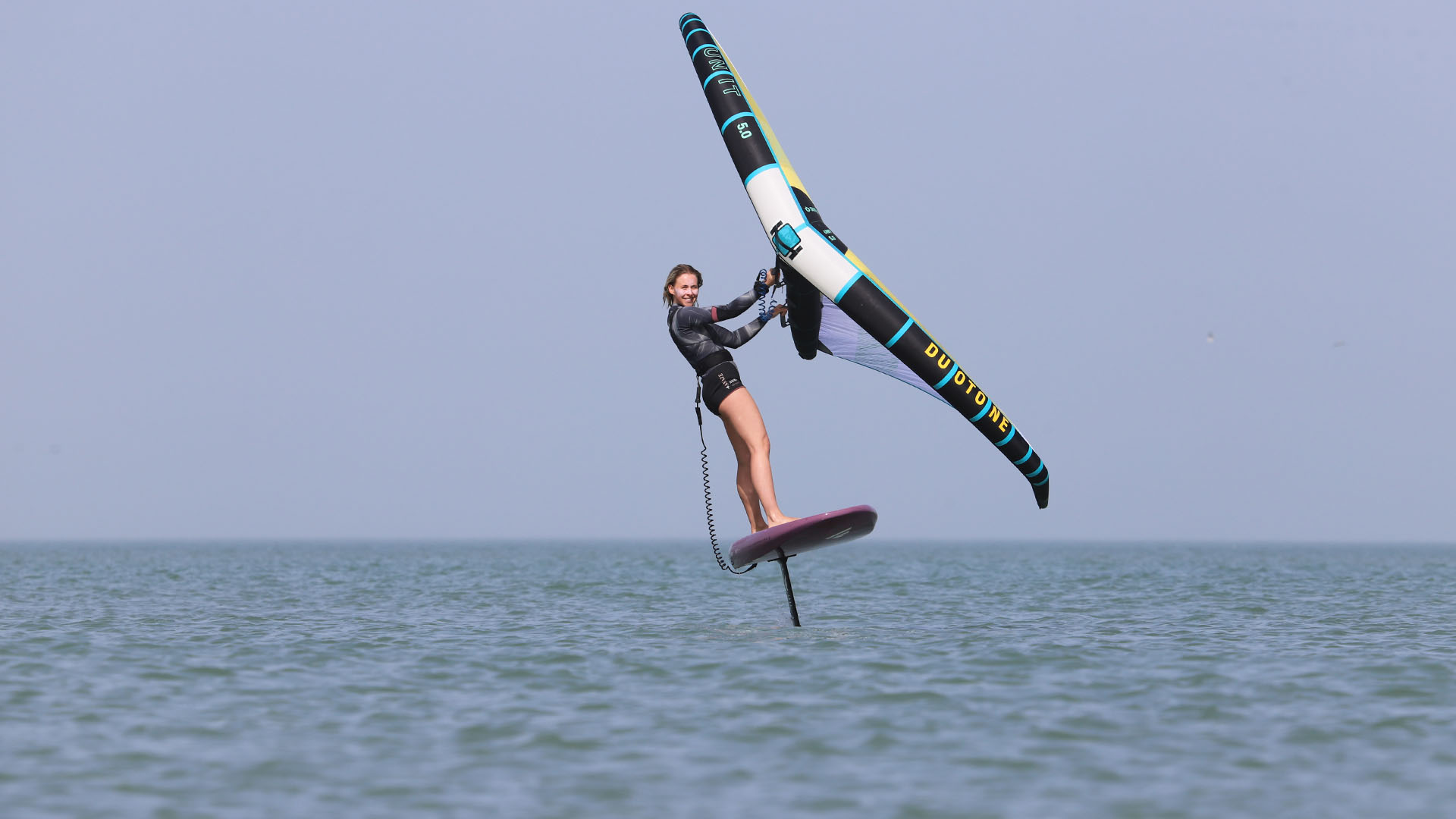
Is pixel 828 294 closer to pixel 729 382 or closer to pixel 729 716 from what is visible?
pixel 729 382

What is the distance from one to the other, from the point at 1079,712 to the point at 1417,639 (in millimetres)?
7845

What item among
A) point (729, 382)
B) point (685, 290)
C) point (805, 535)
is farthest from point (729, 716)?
point (685, 290)

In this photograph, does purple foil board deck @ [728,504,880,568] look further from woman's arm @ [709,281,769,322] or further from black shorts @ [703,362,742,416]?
woman's arm @ [709,281,769,322]

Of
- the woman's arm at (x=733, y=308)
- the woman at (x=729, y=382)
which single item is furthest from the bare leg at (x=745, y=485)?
the woman's arm at (x=733, y=308)

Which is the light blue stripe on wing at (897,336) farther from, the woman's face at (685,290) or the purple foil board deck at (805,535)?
the woman's face at (685,290)

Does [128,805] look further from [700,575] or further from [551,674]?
[700,575]

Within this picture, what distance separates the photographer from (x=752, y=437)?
12.1 metres

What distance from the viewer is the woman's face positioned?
12.2 m

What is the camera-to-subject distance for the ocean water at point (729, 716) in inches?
277

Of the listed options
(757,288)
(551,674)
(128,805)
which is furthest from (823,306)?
(128,805)

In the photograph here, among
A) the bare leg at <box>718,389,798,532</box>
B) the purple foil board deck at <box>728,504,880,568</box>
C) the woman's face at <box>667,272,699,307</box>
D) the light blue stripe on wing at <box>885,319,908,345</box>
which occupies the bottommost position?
the purple foil board deck at <box>728,504,880,568</box>

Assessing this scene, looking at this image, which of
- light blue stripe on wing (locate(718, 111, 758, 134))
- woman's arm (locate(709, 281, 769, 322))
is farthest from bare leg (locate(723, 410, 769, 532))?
light blue stripe on wing (locate(718, 111, 758, 134))

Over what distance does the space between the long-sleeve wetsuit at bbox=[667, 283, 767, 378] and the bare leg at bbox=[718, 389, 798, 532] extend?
15.8 inches

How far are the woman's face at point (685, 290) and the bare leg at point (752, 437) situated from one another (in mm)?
918
